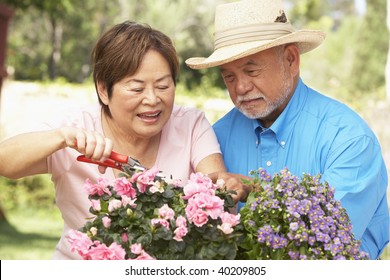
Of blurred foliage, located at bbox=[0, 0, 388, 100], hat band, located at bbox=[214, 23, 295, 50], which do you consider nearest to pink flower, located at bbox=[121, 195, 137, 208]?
hat band, located at bbox=[214, 23, 295, 50]

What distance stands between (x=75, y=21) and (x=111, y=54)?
2765cm

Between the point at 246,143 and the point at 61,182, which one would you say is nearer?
the point at 61,182

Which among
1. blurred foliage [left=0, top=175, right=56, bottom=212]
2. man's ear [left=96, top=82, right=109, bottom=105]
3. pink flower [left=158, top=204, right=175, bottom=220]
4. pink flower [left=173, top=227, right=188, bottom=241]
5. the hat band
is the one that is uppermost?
the hat band

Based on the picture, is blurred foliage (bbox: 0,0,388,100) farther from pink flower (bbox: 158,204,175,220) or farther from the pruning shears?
pink flower (bbox: 158,204,175,220)

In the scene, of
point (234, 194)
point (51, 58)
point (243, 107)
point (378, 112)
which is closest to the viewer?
point (234, 194)

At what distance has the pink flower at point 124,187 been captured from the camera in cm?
245

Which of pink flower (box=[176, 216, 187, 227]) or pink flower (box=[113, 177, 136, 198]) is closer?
pink flower (box=[176, 216, 187, 227])

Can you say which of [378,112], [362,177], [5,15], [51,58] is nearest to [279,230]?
[362,177]

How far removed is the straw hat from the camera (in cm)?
355

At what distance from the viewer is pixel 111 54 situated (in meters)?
3.23

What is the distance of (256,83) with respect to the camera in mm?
3492

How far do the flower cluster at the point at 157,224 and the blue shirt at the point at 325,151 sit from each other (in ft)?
2.94
